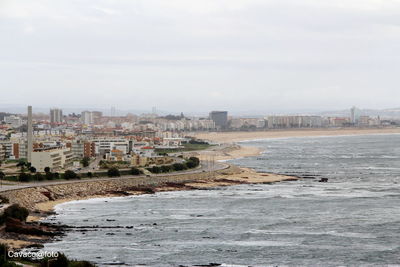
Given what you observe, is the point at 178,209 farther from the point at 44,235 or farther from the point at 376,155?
the point at 376,155

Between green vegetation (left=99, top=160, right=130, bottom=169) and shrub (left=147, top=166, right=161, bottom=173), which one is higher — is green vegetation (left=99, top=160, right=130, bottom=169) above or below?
above

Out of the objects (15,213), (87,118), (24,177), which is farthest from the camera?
(87,118)

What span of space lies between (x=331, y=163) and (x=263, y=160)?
8.02m

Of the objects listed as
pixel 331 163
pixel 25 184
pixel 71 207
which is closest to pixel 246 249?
pixel 71 207

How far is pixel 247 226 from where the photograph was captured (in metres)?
34.5

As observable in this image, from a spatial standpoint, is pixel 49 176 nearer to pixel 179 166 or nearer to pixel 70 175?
pixel 70 175

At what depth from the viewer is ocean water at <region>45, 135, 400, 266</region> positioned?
89.5 feet

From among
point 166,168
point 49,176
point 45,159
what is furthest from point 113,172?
point 166,168

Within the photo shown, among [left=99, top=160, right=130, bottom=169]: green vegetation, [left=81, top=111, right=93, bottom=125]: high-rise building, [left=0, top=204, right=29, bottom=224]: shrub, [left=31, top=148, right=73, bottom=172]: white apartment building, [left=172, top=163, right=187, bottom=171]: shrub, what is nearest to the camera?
[left=0, top=204, right=29, bottom=224]: shrub

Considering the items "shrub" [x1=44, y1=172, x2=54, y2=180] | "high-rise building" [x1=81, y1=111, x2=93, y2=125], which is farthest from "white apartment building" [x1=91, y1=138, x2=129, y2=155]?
"high-rise building" [x1=81, y1=111, x2=93, y2=125]

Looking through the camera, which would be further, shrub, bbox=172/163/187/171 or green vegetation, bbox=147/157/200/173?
shrub, bbox=172/163/187/171

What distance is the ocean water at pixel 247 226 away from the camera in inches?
1073

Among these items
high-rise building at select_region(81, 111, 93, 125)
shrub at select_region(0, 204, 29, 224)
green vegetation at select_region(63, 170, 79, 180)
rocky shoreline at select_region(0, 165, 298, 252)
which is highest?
high-rise building at select_region(81, 111, 93, 125)

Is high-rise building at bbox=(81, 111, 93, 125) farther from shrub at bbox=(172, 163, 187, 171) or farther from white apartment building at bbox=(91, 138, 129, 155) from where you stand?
shrub at bbox=(172, 163, 187, 171)
